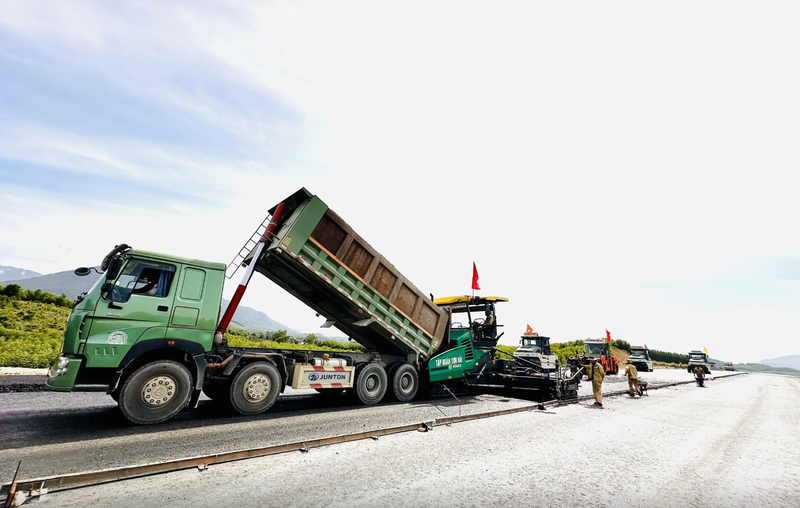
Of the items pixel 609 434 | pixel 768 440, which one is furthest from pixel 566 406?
pixel 768 440

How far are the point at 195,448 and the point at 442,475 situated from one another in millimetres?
3373

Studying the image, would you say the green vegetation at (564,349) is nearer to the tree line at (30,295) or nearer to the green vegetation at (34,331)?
the green vegetation at (34,331)

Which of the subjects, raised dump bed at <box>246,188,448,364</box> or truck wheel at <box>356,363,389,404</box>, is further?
truck wheel at <box>356,363,389,404</box>

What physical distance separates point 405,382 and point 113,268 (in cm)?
695

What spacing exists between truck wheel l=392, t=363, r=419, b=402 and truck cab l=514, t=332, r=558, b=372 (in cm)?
1038

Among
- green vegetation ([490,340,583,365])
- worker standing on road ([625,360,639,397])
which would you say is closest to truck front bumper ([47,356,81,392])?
worker standing on road ([625,360,639,397])

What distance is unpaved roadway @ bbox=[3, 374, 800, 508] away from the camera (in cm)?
377

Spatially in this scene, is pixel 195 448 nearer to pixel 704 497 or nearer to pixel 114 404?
pixel 114 404

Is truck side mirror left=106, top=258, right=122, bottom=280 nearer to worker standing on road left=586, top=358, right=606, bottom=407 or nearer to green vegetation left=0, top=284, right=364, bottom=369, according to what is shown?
green vegetation left=0, top=284, right=364, bottom=369

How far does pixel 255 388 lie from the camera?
7480 mm

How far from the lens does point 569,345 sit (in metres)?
33.3

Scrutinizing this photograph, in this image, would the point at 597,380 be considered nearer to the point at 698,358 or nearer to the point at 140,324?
the point at 140,324

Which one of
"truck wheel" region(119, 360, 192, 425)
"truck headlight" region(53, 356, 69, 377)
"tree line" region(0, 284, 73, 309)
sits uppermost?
"tree line" region(0, 284, 73, 309)

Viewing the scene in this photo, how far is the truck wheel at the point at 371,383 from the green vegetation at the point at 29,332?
973 cm
